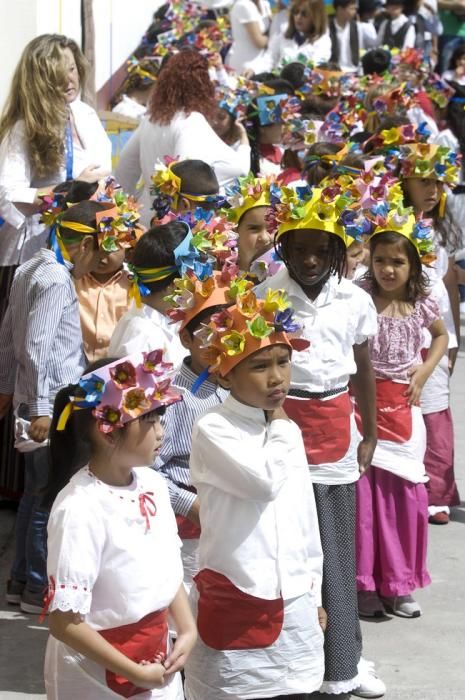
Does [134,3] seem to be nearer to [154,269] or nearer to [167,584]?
[154,269]

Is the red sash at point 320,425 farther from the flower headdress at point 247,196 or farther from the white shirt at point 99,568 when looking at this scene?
the white shirt at point 99,568

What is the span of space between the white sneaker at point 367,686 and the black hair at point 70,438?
1.69m

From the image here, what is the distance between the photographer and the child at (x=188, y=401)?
4.25m

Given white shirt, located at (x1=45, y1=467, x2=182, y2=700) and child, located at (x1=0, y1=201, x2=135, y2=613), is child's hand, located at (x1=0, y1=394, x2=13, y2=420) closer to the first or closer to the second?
child, located at (x1=0, y1=201, x2=135, y2=613)

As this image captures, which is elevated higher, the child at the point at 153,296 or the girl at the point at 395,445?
the child at the point at 153,296

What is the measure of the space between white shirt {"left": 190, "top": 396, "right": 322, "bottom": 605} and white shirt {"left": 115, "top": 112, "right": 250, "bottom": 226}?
3653 mm

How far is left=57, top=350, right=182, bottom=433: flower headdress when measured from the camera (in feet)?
11.1

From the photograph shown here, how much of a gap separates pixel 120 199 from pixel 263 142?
3.67 m

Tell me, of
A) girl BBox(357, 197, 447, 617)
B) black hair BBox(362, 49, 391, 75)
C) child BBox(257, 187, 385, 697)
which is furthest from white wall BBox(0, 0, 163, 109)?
child BBox(257, 187, 385, 697)

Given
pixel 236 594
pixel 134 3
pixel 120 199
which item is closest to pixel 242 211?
pixel 120 199

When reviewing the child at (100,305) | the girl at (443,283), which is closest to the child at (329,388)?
the child at (100,305)

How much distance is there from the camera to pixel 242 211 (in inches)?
232

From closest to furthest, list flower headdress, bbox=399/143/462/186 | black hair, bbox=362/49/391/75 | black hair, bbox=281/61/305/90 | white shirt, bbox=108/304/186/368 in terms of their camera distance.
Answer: white shirt, bbox=108/304/186/368 → flower headdress, bbox=399/143/462/186 → black hair, bbox=281/61/305/90 → black hair, bbox=362/49/391/75

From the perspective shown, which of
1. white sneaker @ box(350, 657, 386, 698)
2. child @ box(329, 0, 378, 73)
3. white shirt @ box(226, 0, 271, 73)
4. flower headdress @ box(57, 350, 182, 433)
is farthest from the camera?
child @ box(329, 0, 378, 73)
